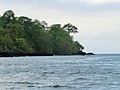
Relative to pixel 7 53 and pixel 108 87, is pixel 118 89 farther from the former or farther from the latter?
pixel 7 53

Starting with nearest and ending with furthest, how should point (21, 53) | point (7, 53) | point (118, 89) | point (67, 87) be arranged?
1. point (118, 89)
2. point (67, 87)
3. point (7, 53)
4. point (21, 53)

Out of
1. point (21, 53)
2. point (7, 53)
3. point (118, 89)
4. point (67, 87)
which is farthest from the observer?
point (21, 53)

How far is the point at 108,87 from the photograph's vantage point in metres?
42.5

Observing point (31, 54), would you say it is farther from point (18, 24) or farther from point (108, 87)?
point (108, 87)

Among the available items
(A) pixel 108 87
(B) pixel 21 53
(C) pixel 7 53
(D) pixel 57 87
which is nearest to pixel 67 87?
(D) pixel 57 87

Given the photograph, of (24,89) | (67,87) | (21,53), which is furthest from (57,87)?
(21,53)

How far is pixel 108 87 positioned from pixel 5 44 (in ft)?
477

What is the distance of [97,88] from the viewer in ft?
137

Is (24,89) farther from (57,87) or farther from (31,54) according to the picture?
(31,54)

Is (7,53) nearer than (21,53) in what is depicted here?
Yes

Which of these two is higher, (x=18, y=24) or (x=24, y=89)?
(x=18, y=24)

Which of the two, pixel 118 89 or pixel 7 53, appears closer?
pixel 118 89

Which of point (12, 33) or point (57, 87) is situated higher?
point (12, 33)

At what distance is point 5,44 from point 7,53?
8.89 meters
